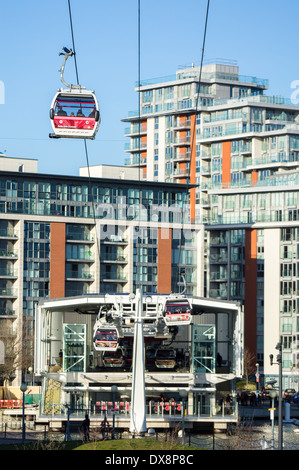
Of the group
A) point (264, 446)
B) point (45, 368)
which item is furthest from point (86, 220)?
point (264, 446)

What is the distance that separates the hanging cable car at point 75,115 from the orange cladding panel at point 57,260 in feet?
213

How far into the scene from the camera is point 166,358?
250 ft

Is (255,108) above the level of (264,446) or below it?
above

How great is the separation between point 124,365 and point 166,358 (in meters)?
2.91

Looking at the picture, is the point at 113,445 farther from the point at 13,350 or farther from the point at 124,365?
the point at 13,350

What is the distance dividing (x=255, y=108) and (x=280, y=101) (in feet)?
22.1

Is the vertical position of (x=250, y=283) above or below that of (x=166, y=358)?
above

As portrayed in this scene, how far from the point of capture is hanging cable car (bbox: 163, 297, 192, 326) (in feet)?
208

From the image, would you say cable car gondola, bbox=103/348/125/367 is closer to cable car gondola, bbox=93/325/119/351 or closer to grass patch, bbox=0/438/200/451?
cable car gondola, bbox=93/325/119/351

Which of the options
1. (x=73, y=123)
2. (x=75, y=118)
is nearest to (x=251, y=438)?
(x=73, y=123)

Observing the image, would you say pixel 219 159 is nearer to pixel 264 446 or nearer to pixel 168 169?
pixel 168 169

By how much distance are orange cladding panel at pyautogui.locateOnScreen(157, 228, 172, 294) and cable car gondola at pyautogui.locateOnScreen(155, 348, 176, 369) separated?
4691 centimetres

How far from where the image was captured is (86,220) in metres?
122

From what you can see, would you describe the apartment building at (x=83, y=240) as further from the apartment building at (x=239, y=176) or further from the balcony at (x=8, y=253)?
the apartment building at (x=239, y=176)
